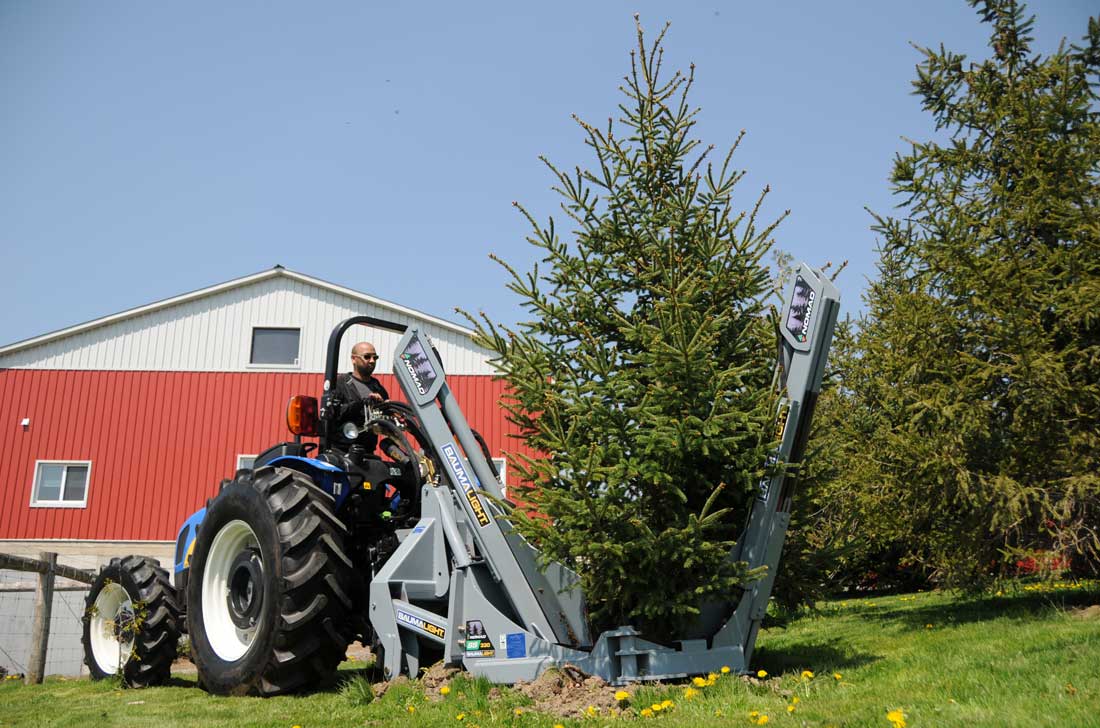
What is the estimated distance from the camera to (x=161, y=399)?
19453 millimetres

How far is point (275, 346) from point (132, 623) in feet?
44.7

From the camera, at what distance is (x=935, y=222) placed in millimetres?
9070

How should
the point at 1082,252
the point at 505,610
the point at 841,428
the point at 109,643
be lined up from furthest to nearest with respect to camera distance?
the point at 841,428 < the point at 1082,252 < the point at 109,643 < the point at 505,610

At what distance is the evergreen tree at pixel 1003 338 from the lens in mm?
8211

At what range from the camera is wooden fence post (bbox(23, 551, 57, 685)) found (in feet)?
26.4

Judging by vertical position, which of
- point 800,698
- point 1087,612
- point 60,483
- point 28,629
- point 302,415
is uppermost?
point 60,483

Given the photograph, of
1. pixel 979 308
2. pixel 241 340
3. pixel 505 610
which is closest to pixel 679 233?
pixel 505 610

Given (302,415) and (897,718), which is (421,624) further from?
(897,718)

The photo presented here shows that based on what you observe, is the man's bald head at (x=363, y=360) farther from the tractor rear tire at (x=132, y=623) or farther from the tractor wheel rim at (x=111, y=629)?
the tractor wheel rim at (x=111, y=629)

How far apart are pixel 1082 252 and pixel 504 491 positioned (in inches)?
253

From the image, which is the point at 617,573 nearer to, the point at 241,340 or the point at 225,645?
the point at 225,645

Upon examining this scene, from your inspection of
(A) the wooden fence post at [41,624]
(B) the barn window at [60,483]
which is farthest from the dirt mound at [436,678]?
(B) the barn window at [60,483]

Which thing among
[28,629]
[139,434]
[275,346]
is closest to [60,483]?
[139,434]

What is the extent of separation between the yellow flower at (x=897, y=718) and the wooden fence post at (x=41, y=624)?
760 centimetres
